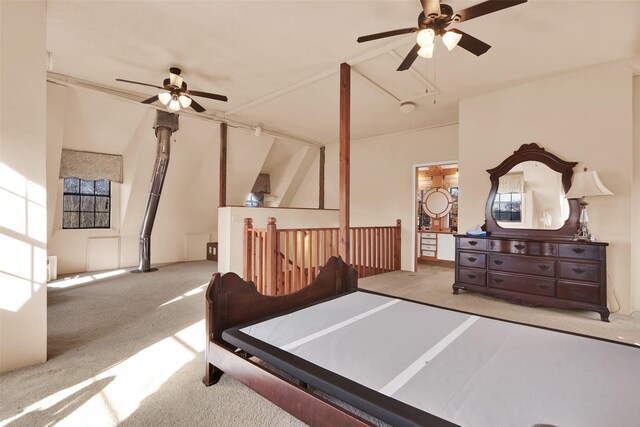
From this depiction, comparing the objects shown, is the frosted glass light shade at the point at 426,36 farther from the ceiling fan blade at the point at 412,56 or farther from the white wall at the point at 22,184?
the white wall at the point at 22,184

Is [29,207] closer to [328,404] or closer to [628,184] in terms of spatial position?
[328,404]

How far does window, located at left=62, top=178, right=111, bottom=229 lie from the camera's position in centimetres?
517

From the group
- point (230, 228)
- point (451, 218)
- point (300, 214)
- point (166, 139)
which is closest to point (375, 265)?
point (300, 214)

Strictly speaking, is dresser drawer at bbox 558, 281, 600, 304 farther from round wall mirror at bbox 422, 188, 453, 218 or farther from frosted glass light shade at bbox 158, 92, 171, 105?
frosted glass light shade at bbox 158, 92, 171, 105

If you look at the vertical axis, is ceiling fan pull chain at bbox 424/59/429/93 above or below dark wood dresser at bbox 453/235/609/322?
above

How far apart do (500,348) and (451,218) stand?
20.8ft

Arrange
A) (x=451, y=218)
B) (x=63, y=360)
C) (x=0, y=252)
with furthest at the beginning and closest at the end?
1. (x=451, y=218)
2. (x=63, y=360)
3. (x=0, y=252)

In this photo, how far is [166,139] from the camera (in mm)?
4906

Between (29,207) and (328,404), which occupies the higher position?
(29,207)

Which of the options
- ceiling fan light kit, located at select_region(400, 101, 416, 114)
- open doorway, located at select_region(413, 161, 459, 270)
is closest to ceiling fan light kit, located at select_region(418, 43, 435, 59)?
ceiling fan light kit, located at select_region(400, 101, 416, 114)

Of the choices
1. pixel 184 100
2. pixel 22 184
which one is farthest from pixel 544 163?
pixel 22 184

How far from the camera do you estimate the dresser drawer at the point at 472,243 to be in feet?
12.2

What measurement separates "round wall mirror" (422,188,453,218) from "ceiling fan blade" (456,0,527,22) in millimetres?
5587

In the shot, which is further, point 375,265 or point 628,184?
point 375,265
